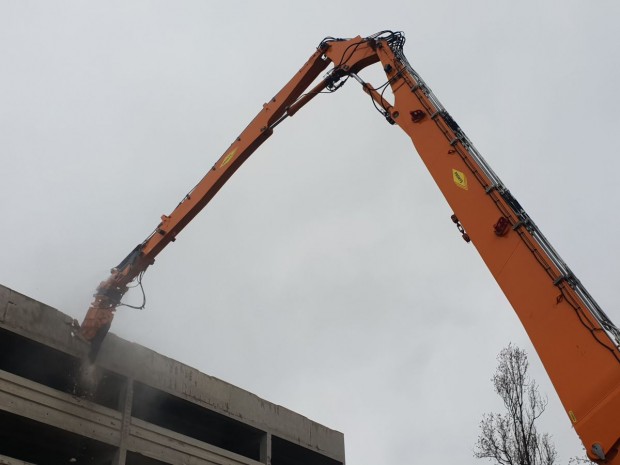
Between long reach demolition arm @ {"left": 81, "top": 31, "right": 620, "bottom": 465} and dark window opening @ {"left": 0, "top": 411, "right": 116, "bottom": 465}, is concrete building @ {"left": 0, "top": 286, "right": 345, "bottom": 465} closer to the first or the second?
dark window opening @ {"left": 0, "top": 411, "right": 116, "bottom": 465}

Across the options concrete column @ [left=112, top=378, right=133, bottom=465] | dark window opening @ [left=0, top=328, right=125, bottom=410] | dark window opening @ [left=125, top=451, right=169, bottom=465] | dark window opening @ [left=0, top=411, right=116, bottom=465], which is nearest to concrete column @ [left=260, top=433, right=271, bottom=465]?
dark window opening @ [left=125, top=451, right=169, bottom=465]

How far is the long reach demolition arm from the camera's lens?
6.66m

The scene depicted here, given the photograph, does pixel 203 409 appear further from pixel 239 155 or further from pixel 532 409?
pixel 532 409

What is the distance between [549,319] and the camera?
24.4 feet

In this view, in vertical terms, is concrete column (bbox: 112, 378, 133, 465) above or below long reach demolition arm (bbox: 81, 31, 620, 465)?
above

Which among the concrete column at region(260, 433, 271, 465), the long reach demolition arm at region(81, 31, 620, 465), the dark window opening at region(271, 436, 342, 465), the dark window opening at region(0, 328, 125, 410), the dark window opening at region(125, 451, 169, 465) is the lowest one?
the long reach demolition arm at region(81, 31, 620, 465)

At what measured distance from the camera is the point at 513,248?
8.27m

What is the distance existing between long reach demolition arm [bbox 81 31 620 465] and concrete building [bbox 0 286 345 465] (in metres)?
8.95

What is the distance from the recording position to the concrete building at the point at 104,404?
16.4m

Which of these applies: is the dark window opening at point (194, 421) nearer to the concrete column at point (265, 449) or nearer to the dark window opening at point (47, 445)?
the concrete column at point (265, 449)

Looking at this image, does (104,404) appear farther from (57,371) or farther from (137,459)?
(137,459)

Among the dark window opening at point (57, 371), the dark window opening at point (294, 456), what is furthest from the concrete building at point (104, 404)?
the dark window opening at point (294, 456)

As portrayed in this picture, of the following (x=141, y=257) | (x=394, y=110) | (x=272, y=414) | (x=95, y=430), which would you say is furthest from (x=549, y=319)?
(x=272, y=414)

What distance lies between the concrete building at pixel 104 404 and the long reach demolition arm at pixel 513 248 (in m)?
Result: 8.95
